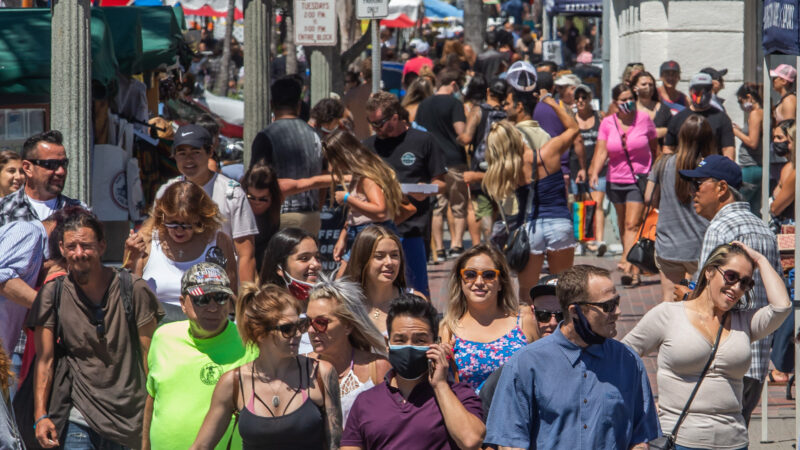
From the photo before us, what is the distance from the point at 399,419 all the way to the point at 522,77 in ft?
17.6

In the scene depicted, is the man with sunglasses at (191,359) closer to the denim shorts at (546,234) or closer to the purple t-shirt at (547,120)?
the denim shorts at (546,234)

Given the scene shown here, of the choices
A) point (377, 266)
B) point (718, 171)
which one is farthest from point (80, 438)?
point (718, 171)

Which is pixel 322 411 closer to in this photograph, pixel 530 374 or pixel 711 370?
pixel 530 374


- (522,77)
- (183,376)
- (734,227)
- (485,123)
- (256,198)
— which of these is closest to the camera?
(183,376)

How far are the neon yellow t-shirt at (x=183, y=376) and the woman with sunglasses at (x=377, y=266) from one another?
1135mm

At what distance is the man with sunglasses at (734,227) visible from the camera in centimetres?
662

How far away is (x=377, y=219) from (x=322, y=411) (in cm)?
333

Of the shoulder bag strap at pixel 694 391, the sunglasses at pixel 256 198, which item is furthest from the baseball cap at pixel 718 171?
the sunglasses at pixel 256 198

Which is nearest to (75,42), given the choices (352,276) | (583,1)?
(352,276)

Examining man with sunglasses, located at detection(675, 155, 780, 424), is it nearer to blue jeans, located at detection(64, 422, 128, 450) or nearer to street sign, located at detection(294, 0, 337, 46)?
blue jeans, located at detection(64, 422, 128, 450)

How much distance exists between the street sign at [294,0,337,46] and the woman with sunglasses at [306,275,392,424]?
7.91 meters

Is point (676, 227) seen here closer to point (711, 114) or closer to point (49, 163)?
point (711, 114)

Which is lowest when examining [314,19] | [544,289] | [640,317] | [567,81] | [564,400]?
[640,317]

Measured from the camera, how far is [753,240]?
22.0 feet
